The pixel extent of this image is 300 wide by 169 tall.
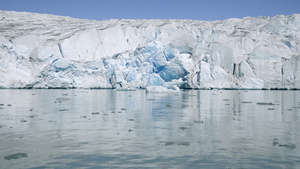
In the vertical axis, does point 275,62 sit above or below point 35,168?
above

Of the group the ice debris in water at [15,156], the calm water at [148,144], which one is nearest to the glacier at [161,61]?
the calm water at [148,144]

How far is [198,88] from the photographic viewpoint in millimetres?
33969

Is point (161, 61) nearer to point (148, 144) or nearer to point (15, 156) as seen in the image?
point (148, 144)

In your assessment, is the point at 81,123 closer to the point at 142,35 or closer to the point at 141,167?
the point at 141,167

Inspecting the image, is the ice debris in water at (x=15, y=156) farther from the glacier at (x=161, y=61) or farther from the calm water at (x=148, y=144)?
the glacier at (x=161, y=61)

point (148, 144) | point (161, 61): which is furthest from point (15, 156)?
point (161, 61)

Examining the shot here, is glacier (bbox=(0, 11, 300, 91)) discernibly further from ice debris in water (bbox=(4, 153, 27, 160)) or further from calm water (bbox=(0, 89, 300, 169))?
ice debris in water (bbox=(4, 153, 27, 160))

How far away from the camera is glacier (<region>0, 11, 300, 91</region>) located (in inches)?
1303

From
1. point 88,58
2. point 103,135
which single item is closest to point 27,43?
point 88,58

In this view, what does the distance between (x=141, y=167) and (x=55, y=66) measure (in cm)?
3228

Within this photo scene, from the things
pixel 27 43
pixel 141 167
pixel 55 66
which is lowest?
pixel 141 167

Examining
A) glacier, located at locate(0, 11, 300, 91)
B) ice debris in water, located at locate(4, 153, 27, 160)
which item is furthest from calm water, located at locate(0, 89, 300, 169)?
glacier, located at locate(0, 11, 300, 91)

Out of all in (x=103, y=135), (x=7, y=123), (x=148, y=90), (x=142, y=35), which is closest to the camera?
(x=103, y=135)

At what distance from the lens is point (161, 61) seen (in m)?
32.7
